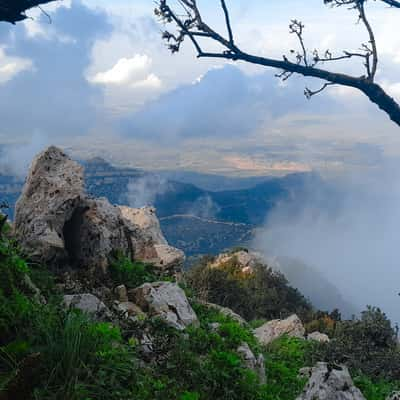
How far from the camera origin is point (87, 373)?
18.4 feet

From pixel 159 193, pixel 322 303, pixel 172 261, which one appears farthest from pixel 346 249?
pixel 172 261

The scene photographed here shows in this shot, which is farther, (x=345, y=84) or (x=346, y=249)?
(x=346, y=249)

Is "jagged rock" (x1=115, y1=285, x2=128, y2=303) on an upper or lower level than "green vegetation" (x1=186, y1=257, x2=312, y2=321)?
upper

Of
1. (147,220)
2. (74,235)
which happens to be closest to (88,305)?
(74,235)

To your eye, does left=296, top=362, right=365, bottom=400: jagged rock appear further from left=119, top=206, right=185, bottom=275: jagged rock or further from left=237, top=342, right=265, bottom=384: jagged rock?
left=119, top=206, right=185, bottom=275: jagged rock

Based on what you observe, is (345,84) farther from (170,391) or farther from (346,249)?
(346,249)

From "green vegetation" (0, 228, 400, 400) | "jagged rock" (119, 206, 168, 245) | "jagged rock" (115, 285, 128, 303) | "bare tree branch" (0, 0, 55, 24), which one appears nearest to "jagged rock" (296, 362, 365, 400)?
"green vegetation" (0, 228, 400, 400)

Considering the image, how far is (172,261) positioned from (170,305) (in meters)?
4.08

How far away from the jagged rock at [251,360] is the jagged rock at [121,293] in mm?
2404

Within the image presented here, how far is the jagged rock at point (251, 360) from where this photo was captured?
26.7ft

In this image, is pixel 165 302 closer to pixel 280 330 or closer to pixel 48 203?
pixel 48 203

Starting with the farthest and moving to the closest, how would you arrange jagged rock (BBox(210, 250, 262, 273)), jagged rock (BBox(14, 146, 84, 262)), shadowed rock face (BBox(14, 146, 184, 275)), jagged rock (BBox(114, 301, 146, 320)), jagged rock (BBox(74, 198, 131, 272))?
1. jagged rock (BBox(210, 250, 262, 273))
2. jagged rock (BBox(74, 198, 131, 272))
3. shadowed rock face (BBox(14, 146, 184, 275))
4. jagged rock (BBox(14, 146, 84, 262))
5. jagged rock (BBox(114, 301, 146, 320))

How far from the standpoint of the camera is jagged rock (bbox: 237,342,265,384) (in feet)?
26.7

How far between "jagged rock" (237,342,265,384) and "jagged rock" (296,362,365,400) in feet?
4.61
